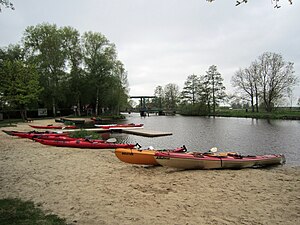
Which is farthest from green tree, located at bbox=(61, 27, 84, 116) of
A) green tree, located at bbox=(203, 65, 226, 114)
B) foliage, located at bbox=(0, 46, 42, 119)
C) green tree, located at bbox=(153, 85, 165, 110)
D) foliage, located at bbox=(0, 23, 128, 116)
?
green tree, located at bbox=(153, 85, 165, 110)

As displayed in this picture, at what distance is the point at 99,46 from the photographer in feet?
125

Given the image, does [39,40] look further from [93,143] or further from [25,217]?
[25,217]

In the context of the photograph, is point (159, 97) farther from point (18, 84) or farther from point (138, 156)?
point (138, 156)

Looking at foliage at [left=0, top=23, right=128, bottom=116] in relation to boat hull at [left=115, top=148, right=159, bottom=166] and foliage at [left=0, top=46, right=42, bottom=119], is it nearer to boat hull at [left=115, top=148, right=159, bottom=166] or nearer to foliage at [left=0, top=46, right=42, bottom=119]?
foliage at [left=0, top=46, right=42, bottom=119]

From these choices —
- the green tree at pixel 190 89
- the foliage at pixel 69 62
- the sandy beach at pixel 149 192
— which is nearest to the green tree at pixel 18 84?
the foliage at pixel 69 62

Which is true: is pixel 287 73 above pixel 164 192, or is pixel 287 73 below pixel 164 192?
above

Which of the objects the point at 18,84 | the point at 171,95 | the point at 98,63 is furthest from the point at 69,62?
the point at 171,95

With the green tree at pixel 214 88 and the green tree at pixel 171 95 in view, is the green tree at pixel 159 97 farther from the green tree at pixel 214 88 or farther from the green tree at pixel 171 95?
the green tree at pixel 214 88

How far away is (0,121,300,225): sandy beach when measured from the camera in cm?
382

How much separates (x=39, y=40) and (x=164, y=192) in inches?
1513

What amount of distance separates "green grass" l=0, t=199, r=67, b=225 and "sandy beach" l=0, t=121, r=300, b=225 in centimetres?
18

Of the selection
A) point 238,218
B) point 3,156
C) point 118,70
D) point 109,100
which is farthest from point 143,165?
point 118,70

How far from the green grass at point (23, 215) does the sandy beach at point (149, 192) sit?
0.18m

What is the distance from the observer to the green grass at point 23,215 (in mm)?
3150
